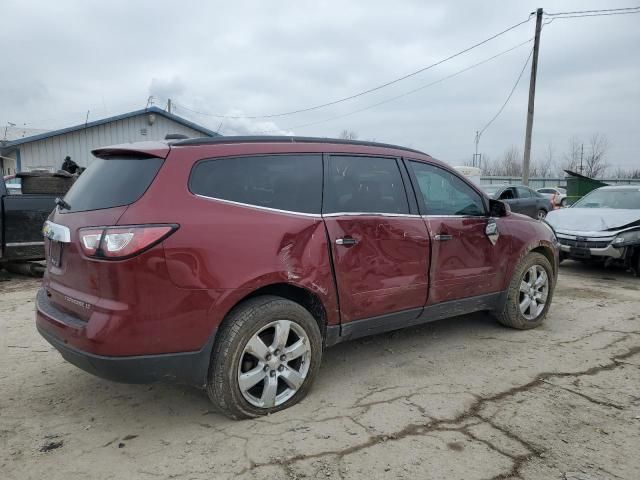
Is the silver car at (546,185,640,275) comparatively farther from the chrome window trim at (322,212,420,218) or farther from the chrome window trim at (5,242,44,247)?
the chrome window trim at (5,242,44,247)

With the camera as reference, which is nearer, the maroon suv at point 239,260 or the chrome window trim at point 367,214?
the maroon suv at point 239,260

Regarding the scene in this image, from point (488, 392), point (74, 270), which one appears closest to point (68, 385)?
point (74, 270)

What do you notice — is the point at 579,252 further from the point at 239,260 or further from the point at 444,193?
the point at 239,260

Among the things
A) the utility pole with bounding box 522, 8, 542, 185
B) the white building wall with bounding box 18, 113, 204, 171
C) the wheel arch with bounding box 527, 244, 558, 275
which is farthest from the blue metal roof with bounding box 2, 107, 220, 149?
the wheel arch with bounding box 527, 244, 558, 275

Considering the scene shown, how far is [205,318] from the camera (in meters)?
2.82

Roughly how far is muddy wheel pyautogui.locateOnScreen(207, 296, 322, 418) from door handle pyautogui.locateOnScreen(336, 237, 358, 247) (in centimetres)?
53

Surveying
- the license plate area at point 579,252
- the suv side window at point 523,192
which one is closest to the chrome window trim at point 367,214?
the license plate area at point 579,252

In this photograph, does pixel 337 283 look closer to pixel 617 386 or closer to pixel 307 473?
pixel 307 473

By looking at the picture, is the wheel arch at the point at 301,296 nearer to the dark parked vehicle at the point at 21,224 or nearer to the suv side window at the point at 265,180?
the suv side window at the point at 265,180

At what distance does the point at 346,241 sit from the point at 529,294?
2.56 m

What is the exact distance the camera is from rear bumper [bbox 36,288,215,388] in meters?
2.67

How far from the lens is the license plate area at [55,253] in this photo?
302 centimetres

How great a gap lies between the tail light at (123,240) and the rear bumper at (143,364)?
1.75 feet

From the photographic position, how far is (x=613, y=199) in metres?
9.19
